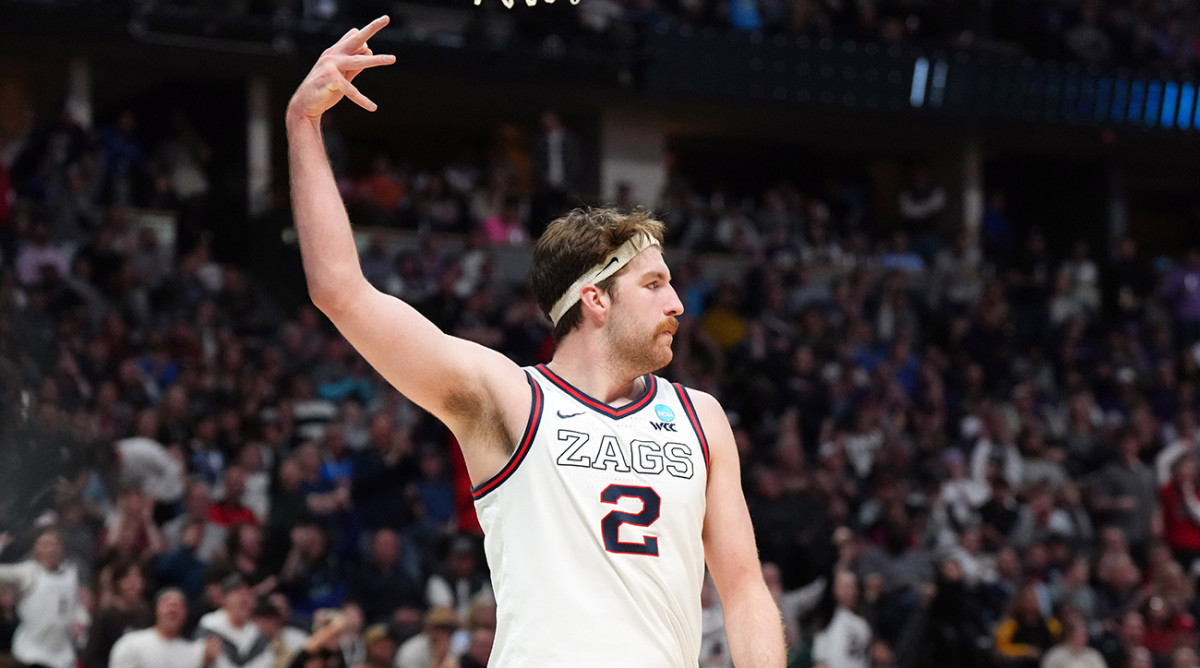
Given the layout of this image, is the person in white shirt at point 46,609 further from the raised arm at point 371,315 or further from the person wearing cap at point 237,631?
the raised arm at point 371,315

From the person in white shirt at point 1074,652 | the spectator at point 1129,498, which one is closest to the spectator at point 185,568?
the person in white shirt at point 1074,652

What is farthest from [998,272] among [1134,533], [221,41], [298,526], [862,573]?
[298,526]

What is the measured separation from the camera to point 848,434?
16.6 meters

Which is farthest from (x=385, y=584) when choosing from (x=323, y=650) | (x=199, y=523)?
(x=323, y=650)

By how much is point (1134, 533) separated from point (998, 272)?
6.55 m

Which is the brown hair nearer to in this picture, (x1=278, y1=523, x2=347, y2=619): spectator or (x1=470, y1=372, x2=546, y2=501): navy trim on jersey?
(x1=470, y1=372, x2=546, y2=501): navy trim on jersey

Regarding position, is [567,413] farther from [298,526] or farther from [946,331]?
[946,331]

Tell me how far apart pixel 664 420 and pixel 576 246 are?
514 millimetres

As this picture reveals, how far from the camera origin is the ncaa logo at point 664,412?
13.9 feet

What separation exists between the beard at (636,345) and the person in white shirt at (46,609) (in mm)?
7138

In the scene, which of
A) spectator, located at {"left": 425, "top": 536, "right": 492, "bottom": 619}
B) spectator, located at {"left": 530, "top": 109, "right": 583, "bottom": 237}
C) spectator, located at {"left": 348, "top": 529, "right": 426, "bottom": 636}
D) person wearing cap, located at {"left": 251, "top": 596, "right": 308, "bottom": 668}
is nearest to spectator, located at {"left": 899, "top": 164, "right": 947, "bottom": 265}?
spectator, located at {"left": 530, "top": 109, "right": 583, "bottom": 237}

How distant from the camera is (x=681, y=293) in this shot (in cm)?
1823

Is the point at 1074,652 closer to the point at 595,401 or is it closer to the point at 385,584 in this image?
the point at 385,584

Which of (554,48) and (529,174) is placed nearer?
(554,48)
